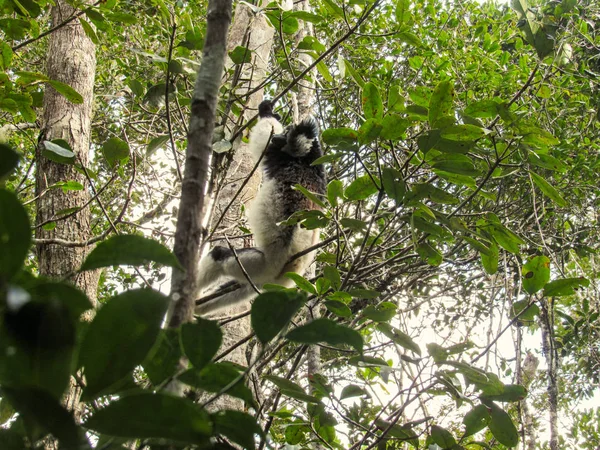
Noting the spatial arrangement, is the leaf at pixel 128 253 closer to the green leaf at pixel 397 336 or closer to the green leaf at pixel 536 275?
the green leaf at pixel 397 336

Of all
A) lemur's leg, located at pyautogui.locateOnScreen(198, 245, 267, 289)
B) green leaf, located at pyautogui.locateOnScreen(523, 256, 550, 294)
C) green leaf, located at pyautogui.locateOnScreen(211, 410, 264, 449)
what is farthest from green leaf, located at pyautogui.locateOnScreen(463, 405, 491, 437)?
lemur's leg, located at pyautogui.locateOnScreen(198, 245, 267, 289)

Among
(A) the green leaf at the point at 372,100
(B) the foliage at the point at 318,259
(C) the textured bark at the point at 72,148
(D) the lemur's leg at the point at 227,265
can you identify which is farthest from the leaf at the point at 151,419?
(D) the lemur's leg at the point at 227,265

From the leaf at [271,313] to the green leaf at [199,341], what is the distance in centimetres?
6

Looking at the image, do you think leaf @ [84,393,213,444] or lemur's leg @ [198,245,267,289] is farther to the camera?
lemur's leg @ [198,245,267,289]

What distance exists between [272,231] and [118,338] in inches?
119

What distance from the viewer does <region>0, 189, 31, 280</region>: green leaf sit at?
1.48 feet

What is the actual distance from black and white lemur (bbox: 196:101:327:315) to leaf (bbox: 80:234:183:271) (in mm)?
2656

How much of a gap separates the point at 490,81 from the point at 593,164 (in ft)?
4.34

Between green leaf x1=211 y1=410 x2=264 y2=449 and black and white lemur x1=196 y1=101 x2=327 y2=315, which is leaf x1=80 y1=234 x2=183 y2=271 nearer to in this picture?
green leaf x1=211 y1=410 x2=264 y2=449

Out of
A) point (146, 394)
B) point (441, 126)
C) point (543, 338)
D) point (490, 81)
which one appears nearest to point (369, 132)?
point (441, 126)

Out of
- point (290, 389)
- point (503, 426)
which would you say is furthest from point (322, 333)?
point (503, 426)

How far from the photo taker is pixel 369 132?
5.89 feet

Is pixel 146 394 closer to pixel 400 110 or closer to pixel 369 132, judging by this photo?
pixel 369 132

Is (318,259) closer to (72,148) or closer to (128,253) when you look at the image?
(72,148)
